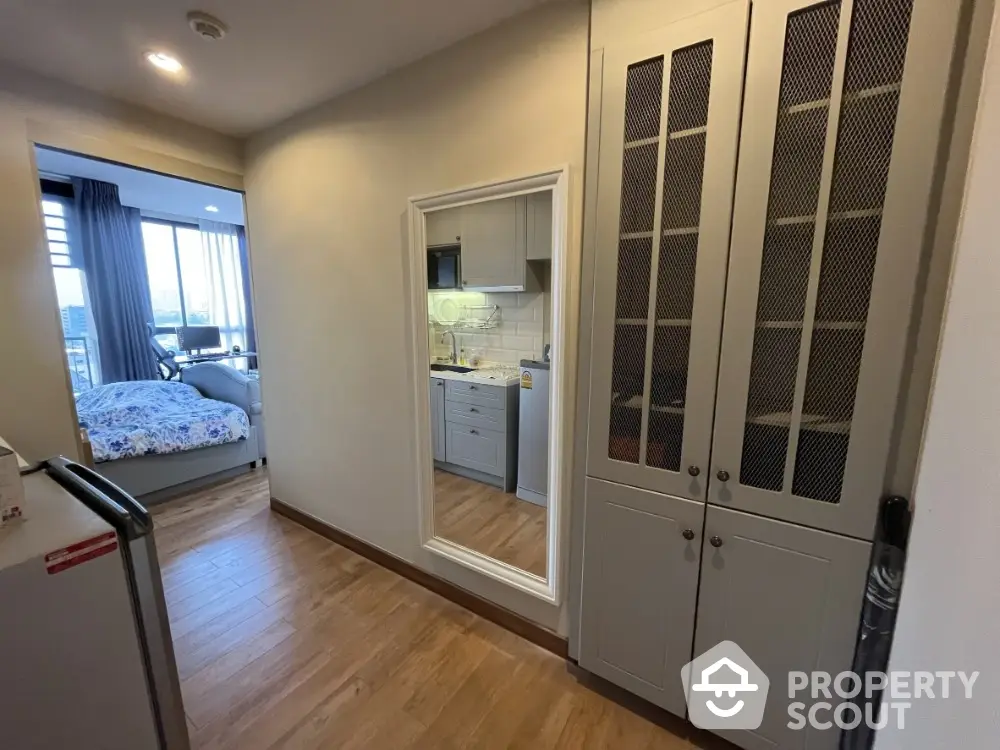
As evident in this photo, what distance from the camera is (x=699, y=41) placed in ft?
3.71

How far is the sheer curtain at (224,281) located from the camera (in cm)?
592

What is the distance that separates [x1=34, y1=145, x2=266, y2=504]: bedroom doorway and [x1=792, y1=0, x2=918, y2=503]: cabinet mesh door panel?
3.11 metres

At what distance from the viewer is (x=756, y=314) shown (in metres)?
1.15

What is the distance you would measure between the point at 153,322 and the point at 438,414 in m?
4.40

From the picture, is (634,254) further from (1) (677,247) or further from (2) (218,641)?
(2) (218,641)

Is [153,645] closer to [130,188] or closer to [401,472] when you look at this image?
[401,472]

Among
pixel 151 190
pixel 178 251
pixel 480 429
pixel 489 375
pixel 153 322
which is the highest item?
pixel 151 190

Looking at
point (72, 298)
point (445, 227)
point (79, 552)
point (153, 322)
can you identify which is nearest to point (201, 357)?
point (153, 322)

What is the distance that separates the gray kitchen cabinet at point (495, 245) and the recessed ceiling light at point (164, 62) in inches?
68.9

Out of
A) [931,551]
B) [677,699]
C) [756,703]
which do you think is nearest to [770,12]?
[931,551]

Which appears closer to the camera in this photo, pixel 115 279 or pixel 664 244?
pixel 664 244

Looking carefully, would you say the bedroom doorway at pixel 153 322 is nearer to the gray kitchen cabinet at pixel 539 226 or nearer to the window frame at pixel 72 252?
A: the window frame at pixel 72 252

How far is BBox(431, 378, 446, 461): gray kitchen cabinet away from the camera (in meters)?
3.56

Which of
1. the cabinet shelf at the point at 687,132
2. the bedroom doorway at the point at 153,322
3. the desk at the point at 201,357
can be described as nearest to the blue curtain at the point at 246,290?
the bedroom doorway at the point at 153,322
